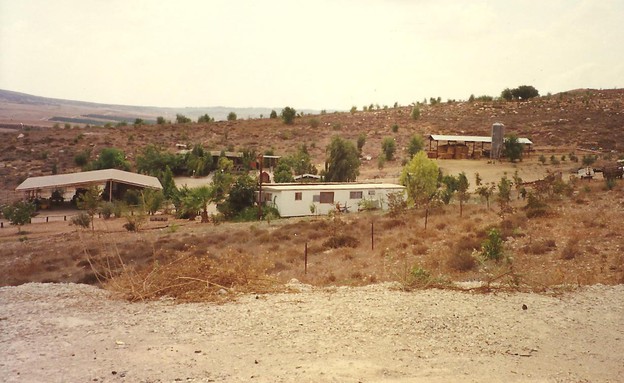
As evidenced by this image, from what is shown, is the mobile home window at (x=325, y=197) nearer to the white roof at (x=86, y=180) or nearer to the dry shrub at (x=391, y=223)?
the dry shrub at (x=391, y=223)

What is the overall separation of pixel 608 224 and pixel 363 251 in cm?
861

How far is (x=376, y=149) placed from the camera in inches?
2387

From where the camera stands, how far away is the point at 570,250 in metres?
15.6

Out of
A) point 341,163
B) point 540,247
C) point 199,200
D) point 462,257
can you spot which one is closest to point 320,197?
point 199,200

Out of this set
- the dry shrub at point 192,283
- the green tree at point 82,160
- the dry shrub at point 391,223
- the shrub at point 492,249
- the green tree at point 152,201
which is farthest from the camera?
the green tree at point 82,160

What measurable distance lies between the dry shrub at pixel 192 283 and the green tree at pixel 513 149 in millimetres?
41897

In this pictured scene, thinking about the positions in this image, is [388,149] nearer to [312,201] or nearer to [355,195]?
[355,195]

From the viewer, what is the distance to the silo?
50.0m

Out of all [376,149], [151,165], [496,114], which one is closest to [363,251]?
[151,165]

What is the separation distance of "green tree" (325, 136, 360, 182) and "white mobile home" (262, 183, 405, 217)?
9.57m

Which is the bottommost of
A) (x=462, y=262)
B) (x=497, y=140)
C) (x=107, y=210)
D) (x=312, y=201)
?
(x=107, y=210)

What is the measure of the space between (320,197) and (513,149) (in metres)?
22.7

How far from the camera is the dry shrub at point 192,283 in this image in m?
10.1

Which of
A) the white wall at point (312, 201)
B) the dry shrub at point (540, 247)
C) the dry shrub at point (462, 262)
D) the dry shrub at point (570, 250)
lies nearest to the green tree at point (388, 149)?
the white wall at point (312, 201)
